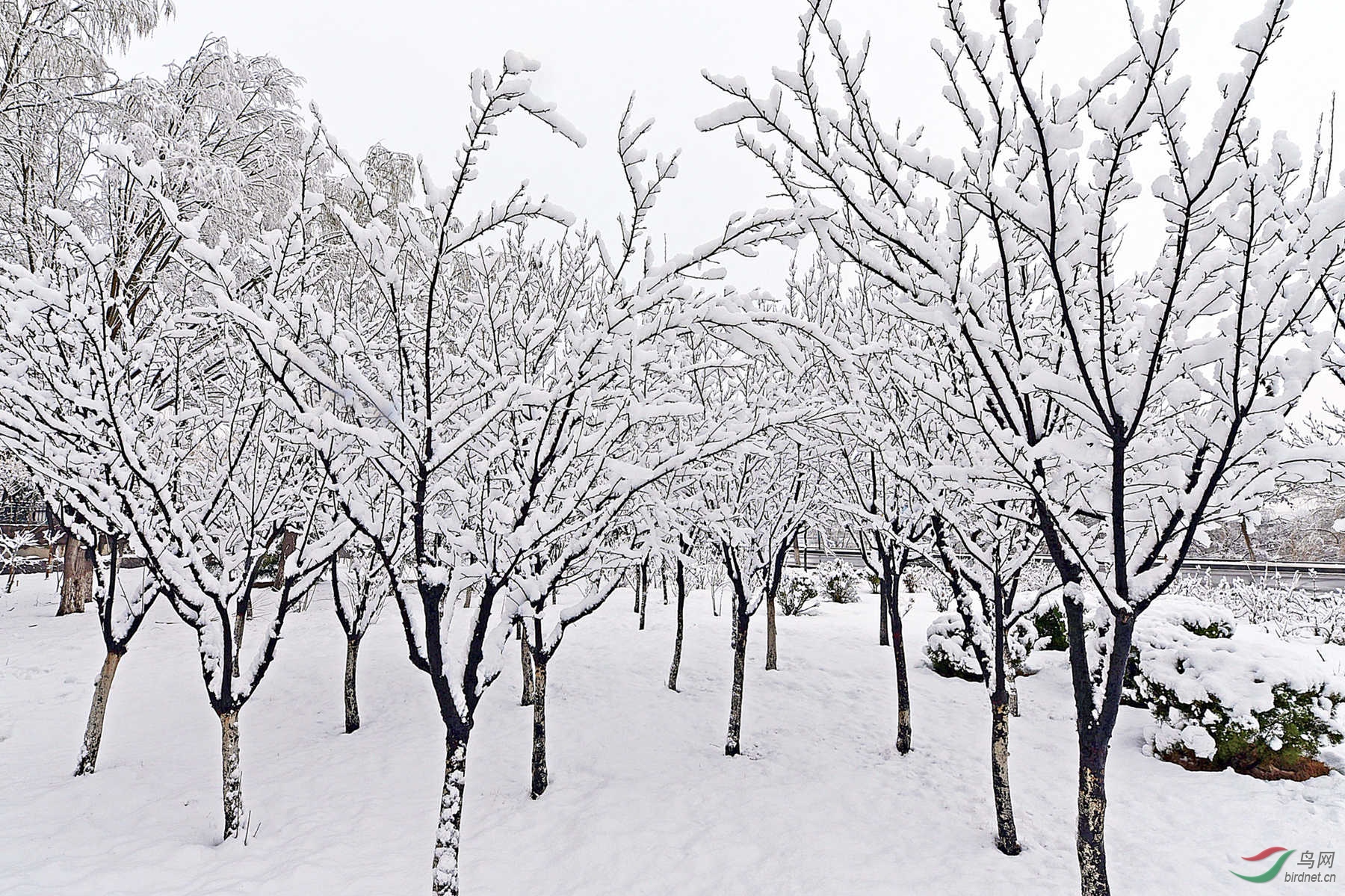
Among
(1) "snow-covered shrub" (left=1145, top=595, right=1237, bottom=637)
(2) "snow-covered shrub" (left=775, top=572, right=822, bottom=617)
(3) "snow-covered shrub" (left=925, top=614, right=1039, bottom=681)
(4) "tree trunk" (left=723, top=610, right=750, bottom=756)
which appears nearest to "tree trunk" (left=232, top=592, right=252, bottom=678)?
Result: (4) "tree trunk" (left=723, top=610, right=750, bottom=756)

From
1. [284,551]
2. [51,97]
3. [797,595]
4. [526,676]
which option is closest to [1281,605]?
[797,595]

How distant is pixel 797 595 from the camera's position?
13461 millimetres

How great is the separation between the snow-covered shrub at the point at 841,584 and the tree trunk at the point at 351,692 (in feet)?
36.9

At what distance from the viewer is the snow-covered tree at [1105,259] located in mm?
1925

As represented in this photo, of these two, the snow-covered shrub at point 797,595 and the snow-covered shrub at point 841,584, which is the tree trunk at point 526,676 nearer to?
the snow-covered shrub at point 797,595

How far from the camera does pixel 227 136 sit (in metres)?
8.91

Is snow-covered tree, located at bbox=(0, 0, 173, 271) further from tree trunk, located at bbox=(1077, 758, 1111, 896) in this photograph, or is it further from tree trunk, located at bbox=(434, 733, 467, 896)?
tree trunk, located at bbox=(1077, 758, 1111, 896)

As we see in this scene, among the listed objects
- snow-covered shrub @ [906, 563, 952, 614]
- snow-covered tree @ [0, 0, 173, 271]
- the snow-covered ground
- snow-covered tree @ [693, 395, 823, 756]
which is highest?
snow-covered tree @ [0, 0, 173, 271]

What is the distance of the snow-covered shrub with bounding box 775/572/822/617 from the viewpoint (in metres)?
13.3

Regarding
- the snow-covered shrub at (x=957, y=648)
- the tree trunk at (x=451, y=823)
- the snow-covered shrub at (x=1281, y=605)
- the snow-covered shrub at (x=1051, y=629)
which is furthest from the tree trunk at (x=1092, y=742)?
the snow-covered shrub at (x=1281, y=605)

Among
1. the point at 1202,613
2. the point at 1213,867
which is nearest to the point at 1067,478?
the point at 1213,867

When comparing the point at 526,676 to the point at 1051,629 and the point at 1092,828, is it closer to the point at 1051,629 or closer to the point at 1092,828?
the point at 1092,828

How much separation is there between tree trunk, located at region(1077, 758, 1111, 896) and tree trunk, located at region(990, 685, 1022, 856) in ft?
6.02

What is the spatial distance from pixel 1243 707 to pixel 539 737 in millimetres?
6166
